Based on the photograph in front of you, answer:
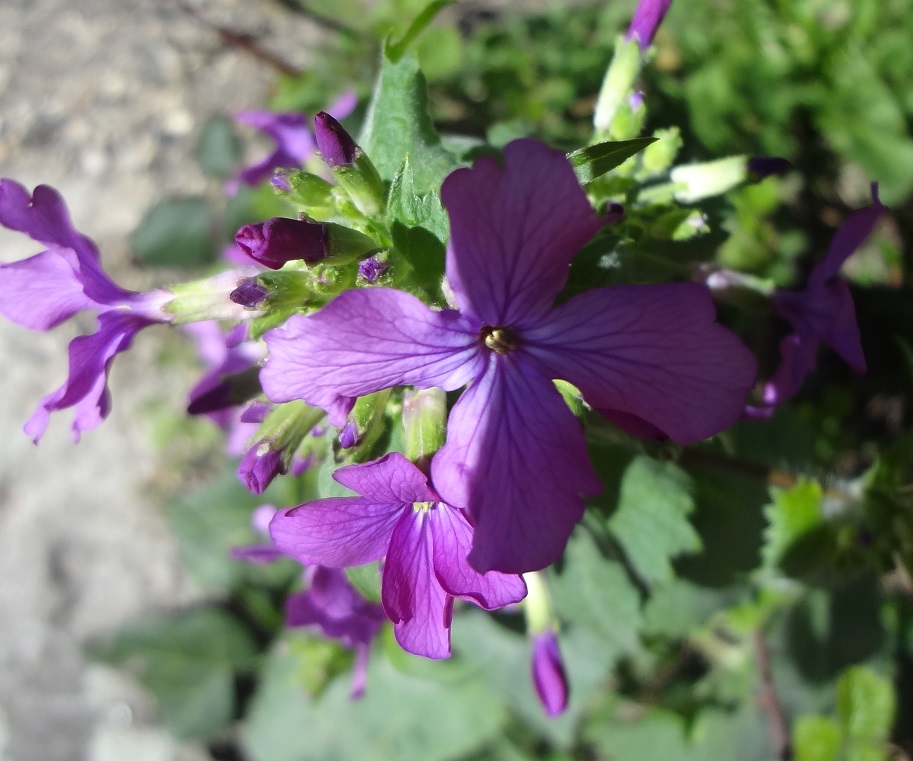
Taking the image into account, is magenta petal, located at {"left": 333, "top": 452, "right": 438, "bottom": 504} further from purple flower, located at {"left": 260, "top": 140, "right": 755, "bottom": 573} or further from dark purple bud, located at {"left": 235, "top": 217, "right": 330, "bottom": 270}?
dark purple bud, located at {"left": 235, "top": 217, "right": 330, "bottom": 270}

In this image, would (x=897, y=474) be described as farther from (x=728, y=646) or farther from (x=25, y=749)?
(x=25, y=749)

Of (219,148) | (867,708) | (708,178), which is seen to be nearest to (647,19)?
(708,178)

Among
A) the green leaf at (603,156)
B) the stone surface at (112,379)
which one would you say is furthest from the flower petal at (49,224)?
the stone surface at (112,379)

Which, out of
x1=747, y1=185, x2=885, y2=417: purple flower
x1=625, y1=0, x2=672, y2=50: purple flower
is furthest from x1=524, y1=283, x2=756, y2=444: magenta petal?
x1=625, y1=0, x2=672, y2=50: purple flower

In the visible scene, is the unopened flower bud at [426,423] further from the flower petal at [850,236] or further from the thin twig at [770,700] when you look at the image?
the thin twig at [770,700]

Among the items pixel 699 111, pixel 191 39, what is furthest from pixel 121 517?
pixel 699 111

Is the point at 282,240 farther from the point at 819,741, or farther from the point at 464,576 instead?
the point at 819,741

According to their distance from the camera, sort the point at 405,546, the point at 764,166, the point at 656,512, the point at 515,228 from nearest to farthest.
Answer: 1. the point at 515,228
2. the point at 405,546
3. the point at 764,166
4. the point at 656,512
